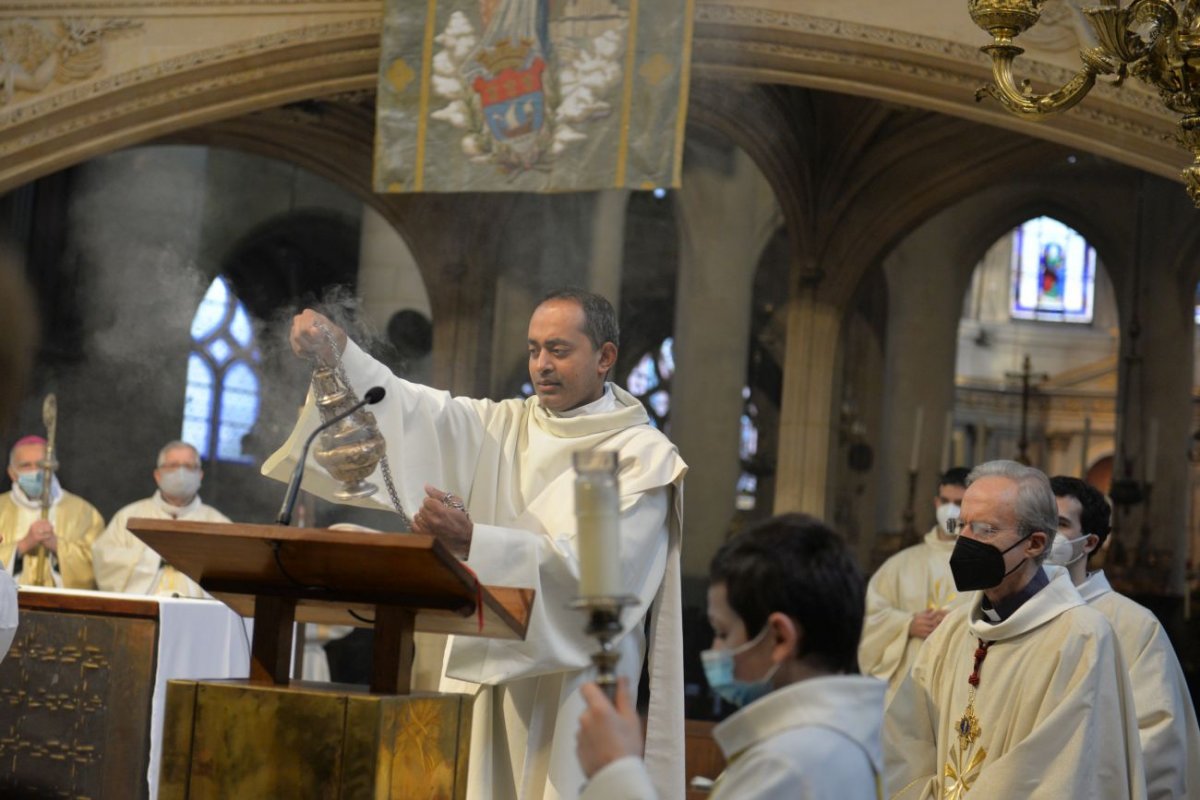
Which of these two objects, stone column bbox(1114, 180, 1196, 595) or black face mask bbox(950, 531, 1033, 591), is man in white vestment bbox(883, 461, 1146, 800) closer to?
black face mask bbox(950, 531, 1033, 591)

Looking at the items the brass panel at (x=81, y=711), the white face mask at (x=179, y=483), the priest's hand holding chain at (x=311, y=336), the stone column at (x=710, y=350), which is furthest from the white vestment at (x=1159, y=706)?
the stone column at (x=710, y=350)

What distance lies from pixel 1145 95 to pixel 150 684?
5381 mm

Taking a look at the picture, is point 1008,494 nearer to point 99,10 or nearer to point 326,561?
point 326,561

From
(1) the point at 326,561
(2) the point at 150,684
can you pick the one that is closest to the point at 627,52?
(2) the point at 150,684

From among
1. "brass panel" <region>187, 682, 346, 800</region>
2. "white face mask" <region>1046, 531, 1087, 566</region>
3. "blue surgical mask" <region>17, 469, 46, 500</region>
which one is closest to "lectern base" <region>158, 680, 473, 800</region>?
"brass panel" <region>187, 682, 346, 800</region>

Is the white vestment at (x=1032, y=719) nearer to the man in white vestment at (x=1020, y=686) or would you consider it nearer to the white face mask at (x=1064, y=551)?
the man in white vestment at (x=1020, y=686)

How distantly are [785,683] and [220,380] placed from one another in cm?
1561

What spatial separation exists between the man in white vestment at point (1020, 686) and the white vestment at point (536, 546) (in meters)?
0.62

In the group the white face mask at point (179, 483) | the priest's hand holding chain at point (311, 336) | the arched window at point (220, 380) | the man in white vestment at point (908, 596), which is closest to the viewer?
the priest's hand holding chain at point (311, 336)

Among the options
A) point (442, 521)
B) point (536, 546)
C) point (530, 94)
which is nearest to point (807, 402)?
point (530, 94)

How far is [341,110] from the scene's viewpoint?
1310cm

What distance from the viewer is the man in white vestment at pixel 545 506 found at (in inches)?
129

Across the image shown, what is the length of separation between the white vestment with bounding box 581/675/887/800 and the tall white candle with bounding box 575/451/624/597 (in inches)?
9.8

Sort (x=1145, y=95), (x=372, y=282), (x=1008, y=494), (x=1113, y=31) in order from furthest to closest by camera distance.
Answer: (x=372, y=282) → (x=1145, y=95) → (x=1113, y=31) → (x=1008, y=494)
